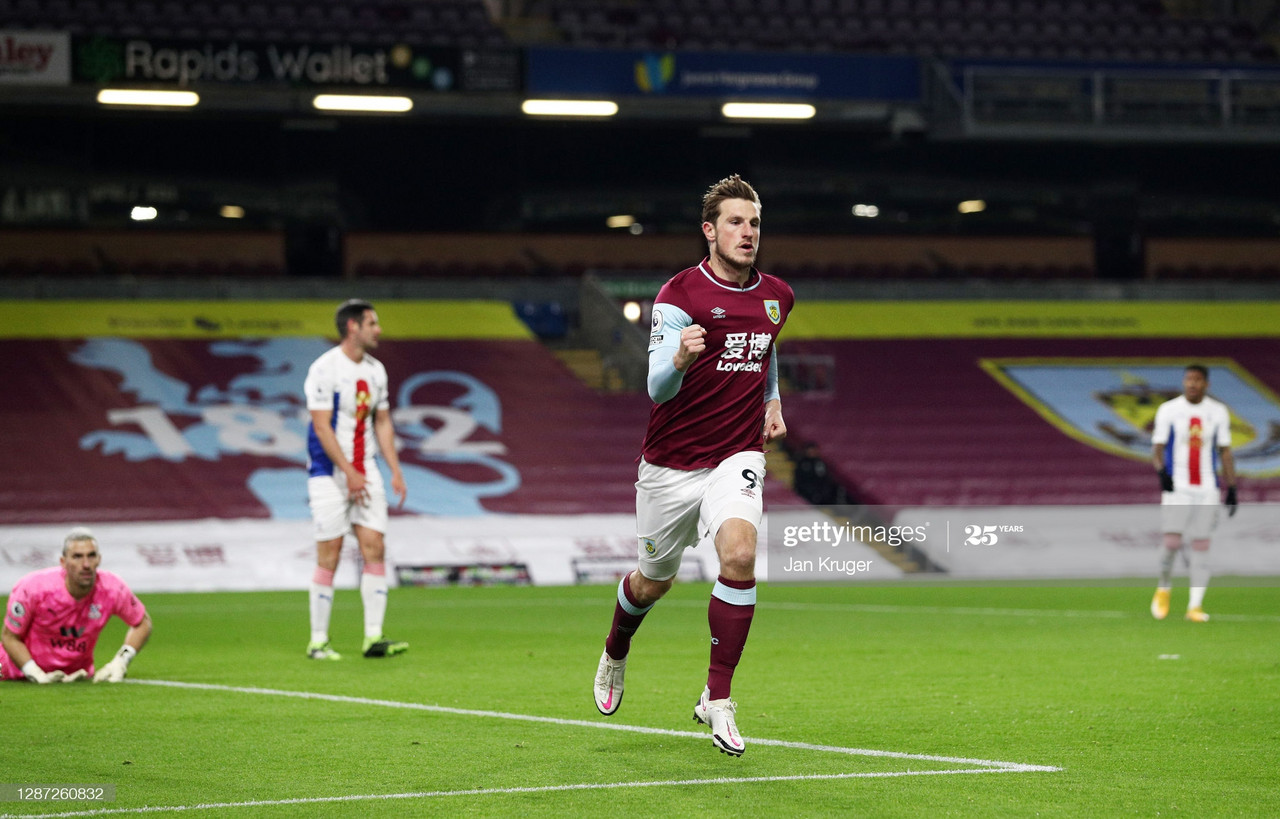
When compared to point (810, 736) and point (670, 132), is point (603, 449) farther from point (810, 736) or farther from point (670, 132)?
point (810, 736)

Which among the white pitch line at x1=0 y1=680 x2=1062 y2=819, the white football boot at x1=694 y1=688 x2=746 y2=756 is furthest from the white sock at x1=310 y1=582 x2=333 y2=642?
the white football boot at x1=694 y1=688 x2=746 y2=756

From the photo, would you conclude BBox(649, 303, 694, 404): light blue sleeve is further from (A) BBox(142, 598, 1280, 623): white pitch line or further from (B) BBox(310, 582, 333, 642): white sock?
(A) BBox(142, 598, 1280, 623): white pitch line

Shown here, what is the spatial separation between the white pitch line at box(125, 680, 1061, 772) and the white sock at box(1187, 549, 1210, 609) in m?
7.98

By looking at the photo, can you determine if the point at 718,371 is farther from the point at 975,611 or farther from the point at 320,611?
the point at 975,611

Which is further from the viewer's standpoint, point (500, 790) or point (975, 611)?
point (975, 611)

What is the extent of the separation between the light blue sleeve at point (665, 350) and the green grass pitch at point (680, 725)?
1.56m

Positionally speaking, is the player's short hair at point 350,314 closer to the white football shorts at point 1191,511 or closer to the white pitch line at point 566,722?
the white pitch line at point 566,722

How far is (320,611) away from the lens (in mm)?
11055

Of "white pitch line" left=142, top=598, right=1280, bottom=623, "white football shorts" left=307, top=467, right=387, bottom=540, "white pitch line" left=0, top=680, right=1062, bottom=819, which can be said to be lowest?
Answer: "white pitch line" left=142, top=598, right=1280, bottom=623

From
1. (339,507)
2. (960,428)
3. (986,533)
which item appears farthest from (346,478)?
(960,428)

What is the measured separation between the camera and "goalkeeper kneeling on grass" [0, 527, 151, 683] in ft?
29.3

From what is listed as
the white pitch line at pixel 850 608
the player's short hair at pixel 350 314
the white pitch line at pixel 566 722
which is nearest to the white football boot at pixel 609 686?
the white pitch line at pixel 566 722

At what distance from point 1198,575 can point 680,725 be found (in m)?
7.92

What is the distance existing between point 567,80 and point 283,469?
8677mm
